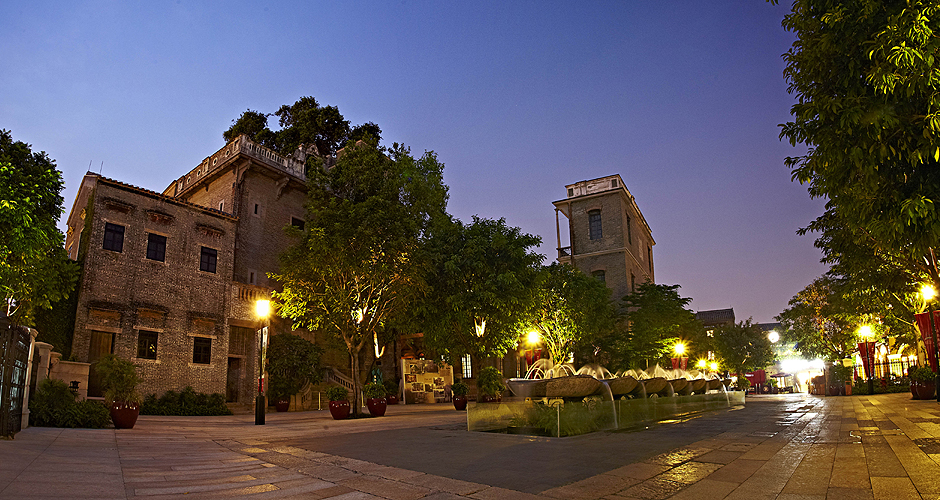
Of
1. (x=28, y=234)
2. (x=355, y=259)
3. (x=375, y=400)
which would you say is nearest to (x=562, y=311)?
(x=375, y=400)

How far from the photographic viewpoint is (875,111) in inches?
262

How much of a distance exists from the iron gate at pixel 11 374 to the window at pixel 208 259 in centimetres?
1654

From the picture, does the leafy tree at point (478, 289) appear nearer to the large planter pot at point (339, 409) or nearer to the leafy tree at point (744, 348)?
the large planter pot at point (339, 409)

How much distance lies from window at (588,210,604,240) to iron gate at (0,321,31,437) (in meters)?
37.6

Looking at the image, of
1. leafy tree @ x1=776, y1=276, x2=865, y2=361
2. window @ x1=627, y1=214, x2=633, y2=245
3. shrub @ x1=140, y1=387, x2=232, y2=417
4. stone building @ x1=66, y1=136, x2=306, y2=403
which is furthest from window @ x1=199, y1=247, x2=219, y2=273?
leafy tree @ x1=776, y1=276, x2=865, y2=361

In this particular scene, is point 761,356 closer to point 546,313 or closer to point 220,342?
point 546,313

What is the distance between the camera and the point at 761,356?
2413 inches

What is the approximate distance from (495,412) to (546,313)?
661 inches

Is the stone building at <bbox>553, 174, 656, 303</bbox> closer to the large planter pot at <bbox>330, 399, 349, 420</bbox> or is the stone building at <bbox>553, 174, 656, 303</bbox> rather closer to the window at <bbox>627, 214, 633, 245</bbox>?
the window at <bbox>627, 214, 633, 245</bbox>

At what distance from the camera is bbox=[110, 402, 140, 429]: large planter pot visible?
13.1 meters

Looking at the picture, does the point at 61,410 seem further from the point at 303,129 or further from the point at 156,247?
the point at 303,129

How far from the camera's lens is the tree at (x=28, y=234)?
13156 millimetres

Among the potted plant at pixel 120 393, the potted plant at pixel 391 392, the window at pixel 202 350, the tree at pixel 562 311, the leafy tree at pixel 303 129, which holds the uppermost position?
the leafy tree at pixel 303 129

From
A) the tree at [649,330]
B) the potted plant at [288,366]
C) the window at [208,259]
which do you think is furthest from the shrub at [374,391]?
the tree at [649,330]
